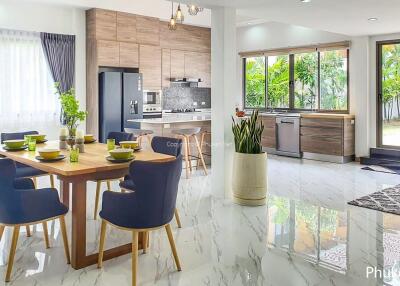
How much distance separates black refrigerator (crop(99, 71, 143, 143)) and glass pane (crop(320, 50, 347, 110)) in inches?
156

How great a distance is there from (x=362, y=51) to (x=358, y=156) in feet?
6.87

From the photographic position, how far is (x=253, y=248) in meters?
3.40

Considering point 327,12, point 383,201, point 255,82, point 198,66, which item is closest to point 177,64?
point 198,66

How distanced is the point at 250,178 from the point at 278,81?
523 cm

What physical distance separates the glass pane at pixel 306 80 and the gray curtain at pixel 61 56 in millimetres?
4852

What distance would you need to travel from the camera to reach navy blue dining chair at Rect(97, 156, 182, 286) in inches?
104

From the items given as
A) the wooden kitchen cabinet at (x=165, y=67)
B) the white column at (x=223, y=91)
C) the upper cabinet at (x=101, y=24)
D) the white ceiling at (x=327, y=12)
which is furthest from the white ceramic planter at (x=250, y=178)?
the wooden kitchen cabinet at (x=165, y=67)

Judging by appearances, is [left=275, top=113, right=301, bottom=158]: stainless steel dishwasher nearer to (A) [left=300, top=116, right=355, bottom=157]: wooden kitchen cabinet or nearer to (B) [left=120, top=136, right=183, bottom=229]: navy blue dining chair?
(A) [left=300, top=116, right=355, bottom=157]: wooden kitchen cabinet

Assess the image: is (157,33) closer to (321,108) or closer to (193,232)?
(321,108)

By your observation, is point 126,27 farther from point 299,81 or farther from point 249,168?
point 249,168

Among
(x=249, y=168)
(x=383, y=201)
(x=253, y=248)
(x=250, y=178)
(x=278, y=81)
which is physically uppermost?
(x=278, y=81)

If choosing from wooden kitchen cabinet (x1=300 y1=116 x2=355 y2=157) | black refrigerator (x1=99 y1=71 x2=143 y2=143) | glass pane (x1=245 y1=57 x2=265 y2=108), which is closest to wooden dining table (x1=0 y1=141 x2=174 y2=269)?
black refrigerator (x1=99 y1=71 x2=143 y2=143)

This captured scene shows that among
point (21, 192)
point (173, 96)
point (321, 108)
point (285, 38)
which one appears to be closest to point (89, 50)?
point (173, 96)

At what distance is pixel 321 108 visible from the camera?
8.62m
